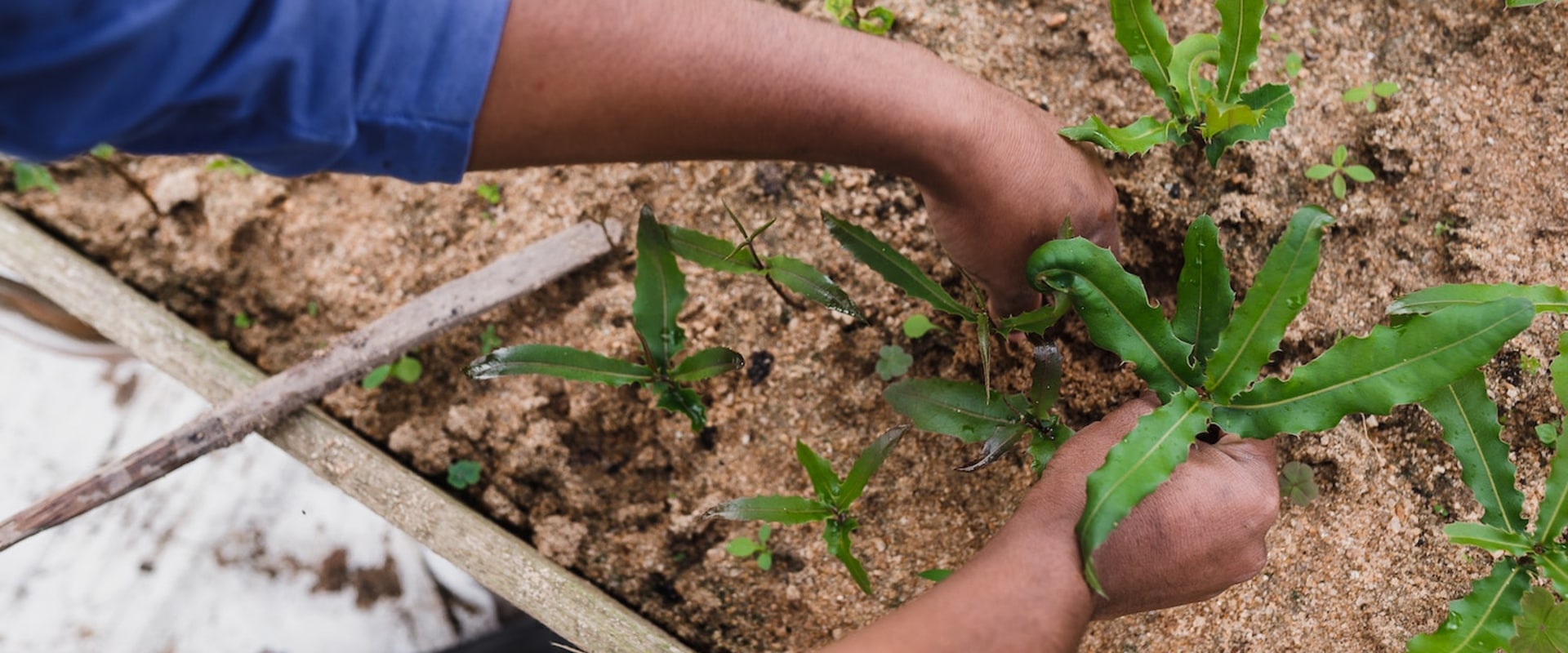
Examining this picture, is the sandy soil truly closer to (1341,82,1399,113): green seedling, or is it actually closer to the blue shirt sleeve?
(1341,82,1399,113): green seedling

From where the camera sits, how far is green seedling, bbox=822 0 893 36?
1.59 metres

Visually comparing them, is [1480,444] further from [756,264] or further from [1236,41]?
[756,264]

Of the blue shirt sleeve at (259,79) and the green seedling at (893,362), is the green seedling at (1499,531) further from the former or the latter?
the blue shirt sleeve at (259,79)

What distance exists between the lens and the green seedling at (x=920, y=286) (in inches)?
48.1

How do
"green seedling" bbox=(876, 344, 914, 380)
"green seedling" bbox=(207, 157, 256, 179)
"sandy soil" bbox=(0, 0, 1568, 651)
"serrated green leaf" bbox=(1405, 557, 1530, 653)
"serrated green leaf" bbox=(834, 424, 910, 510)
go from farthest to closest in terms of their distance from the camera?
"green seedling" bbox=(207, 157, 256, 179)
"green seedling" bbox=(876, 344, 914, 380)
"sandy soil" bbox=(0, 0, 1568, 651)
"serrated green leaf" bbox=(834, 424, 910, 510)
"serrated green leaf" bbox=(1405, 557, 1530, 653)

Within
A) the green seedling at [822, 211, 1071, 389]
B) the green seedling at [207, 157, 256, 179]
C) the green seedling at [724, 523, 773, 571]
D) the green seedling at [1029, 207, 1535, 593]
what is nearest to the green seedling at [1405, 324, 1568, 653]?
the green seedling at [1029, 207, 1535, 593]

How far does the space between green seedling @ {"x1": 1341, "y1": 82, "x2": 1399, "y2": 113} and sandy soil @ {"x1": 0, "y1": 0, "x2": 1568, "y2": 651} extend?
19 mm

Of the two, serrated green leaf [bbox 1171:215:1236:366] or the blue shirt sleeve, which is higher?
the blue shirt sleeve

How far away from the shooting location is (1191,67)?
1.35 meters

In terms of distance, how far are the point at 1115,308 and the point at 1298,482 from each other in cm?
47

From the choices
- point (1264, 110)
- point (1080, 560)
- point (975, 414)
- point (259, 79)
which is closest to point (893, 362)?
point (975, 414)

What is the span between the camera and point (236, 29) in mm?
791

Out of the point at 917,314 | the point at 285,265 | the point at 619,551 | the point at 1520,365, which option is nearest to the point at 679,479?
the point at 619,551

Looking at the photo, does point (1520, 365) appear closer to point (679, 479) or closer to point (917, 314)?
point (917, 314)
